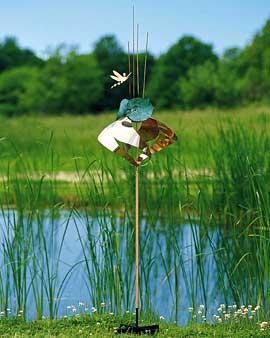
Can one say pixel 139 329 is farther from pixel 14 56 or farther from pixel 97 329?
pixel 14 56

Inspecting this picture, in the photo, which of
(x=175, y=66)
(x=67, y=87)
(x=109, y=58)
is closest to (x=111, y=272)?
(x=67, y=87)

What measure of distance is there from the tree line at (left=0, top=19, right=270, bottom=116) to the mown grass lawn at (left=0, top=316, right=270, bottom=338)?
65.5ft

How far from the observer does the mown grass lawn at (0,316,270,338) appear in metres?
3.11

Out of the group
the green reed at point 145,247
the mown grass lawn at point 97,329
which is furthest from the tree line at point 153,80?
the mown grass lawn at point 97,329

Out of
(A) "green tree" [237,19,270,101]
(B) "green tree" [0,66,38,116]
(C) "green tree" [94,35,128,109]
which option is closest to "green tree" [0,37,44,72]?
(B) "green tree" [0,66,38,116]

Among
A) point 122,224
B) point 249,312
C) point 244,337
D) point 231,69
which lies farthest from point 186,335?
point 231,69

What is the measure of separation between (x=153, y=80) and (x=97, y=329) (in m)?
24.9

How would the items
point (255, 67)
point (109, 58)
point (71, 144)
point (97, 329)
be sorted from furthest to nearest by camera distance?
point (109, 58)
point (255, 67)
point (71, 144)
point (97, 329)

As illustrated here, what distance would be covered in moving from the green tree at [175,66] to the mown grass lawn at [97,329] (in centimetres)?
2370

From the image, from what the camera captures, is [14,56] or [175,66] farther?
[14,56]

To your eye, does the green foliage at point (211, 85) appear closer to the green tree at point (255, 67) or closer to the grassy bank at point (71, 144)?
the green tree at point (255, 67)

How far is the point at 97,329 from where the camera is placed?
3.19m

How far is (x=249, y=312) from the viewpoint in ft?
11.5

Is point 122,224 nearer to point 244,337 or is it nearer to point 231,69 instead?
point 244,337
